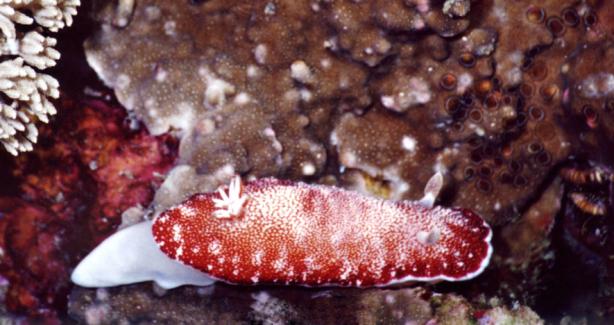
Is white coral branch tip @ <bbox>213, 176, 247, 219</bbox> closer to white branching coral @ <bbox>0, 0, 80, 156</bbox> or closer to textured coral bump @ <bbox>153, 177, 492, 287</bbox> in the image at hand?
textured coral bump @ <bbox>153, 177, 492, 287</bbox>

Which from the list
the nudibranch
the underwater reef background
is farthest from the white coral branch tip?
the underwater reef background

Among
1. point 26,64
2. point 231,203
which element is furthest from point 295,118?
point 26,64

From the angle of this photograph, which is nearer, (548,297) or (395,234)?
A: (395,234)

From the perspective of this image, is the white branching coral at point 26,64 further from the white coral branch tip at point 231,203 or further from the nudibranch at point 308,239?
the white coral branch tip at point 231,203

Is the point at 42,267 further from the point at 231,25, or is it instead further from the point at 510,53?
the point at 510,53

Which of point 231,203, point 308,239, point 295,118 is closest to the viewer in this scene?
point 231,203

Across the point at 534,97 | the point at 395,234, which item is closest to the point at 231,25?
the point at 395,234

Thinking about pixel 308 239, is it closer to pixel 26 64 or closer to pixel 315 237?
pixel 315 237
